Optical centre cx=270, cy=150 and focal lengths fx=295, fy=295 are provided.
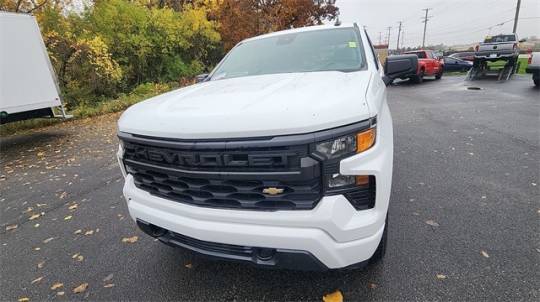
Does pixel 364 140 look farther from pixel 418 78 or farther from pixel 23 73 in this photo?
pixel 418 78

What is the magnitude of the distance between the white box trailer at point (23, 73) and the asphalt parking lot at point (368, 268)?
2020 mm

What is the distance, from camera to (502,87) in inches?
454

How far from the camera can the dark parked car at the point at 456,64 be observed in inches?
808

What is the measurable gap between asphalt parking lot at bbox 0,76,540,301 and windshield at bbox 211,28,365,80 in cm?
162

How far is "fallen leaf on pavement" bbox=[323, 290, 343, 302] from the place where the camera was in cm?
196

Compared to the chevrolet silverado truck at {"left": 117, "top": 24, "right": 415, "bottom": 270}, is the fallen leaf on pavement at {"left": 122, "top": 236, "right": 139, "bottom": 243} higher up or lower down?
lower down

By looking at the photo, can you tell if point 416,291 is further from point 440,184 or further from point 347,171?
point 440,184

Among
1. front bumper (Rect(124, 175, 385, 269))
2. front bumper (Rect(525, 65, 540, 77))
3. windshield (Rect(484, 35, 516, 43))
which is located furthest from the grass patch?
windshield (Rect(484, 35, 516, 43))

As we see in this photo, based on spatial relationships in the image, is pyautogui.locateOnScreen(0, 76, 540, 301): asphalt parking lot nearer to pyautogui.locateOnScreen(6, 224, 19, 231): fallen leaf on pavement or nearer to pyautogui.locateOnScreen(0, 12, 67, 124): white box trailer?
pyautogui.locateOnScreen(6, 224, 19, 231): fallen leaf on pavement

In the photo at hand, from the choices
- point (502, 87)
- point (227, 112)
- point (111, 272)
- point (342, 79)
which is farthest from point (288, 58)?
point (502, 87)

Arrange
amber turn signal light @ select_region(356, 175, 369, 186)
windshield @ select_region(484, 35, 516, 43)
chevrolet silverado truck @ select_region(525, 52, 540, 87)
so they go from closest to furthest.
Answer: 1. amber turn signal light @ select_region(356, 175, 369, 186)
2. chevrolet silverado truck @ select_region(525, 52, 540, 87)
3. windshield @ select_region(484, 35, 516, 43)

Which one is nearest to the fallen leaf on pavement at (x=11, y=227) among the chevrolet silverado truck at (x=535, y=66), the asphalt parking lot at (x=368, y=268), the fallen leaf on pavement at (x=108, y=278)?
the asphalt parking lot at (x=368, y=268)

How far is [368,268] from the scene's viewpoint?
2.20m

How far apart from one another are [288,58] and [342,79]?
0.99 meters
